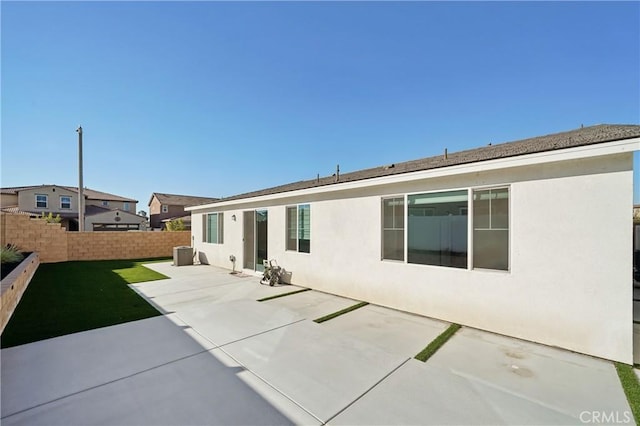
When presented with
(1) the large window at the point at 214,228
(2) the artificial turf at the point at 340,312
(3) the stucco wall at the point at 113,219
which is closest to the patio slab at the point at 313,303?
(2) the artificial turf at the point at 340,312

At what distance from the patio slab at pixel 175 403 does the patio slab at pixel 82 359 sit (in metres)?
0.21

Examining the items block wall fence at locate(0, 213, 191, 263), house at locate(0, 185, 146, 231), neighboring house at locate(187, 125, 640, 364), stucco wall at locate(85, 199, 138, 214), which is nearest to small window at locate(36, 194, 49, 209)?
house at locate(0, 185, 146, 231)

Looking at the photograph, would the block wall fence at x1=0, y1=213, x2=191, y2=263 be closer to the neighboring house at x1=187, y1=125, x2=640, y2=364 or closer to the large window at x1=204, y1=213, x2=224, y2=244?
the large window at x1=204, y1=213, x2=224, y2=244

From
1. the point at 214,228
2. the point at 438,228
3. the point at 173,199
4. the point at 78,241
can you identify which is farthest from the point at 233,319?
the point at 173,199

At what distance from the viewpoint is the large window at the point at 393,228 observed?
5.96 m

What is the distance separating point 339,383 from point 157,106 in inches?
492

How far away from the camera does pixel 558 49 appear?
6969 millimetres

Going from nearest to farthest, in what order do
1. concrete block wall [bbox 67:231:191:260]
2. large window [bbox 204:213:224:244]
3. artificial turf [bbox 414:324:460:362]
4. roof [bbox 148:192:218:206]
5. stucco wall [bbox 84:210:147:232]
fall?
1. artificial turf [bbox 414:324:460:362]
2. large window [bbox 204:213:224:244]
3. concrete block wall [bbox 67:231:191:260]
4. stucco wall [bbox 84:210:147:232]
5. roof [bbox 148:192:218:206]

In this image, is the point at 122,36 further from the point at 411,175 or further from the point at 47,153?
the point at 47,153

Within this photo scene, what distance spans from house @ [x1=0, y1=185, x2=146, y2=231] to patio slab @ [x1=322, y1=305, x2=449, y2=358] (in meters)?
32.0

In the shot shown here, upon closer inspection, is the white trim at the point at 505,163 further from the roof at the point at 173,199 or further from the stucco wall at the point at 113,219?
the roof at the point at 173,199

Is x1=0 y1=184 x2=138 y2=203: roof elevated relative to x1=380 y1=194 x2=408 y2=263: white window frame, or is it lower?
elevated

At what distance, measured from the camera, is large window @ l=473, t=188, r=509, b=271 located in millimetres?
4625

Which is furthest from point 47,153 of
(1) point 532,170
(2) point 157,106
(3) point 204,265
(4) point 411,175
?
(1) point 532,170
